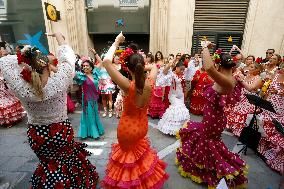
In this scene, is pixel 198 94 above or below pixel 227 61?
below

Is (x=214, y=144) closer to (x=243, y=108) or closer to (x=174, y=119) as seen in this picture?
(x=174, y=119)

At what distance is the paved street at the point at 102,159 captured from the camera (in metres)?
3.55

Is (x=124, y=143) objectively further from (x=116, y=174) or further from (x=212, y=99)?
(x=212, y=99)

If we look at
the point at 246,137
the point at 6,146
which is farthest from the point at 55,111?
the point at 246,137

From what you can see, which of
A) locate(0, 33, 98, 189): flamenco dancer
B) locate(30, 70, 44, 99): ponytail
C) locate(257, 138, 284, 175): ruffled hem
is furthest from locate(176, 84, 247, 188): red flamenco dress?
locate(30, 70, 44, 99): ponytail

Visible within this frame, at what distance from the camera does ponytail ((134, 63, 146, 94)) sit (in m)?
2.23

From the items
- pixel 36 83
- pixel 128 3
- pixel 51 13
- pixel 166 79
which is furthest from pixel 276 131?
pixel 51 13

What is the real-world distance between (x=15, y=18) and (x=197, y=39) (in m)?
8.52

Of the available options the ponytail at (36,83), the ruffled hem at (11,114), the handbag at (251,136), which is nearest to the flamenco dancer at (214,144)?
the handbag at (251,136)

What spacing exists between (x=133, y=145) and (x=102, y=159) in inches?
66.7

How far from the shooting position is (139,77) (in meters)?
2.26

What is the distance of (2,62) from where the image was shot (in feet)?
7.23

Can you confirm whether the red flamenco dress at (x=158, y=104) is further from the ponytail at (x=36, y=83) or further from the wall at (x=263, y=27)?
the wall at (x=263, y=27)

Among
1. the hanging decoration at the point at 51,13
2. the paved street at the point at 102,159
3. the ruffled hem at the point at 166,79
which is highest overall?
the hanging decoration at the point at 51,13
